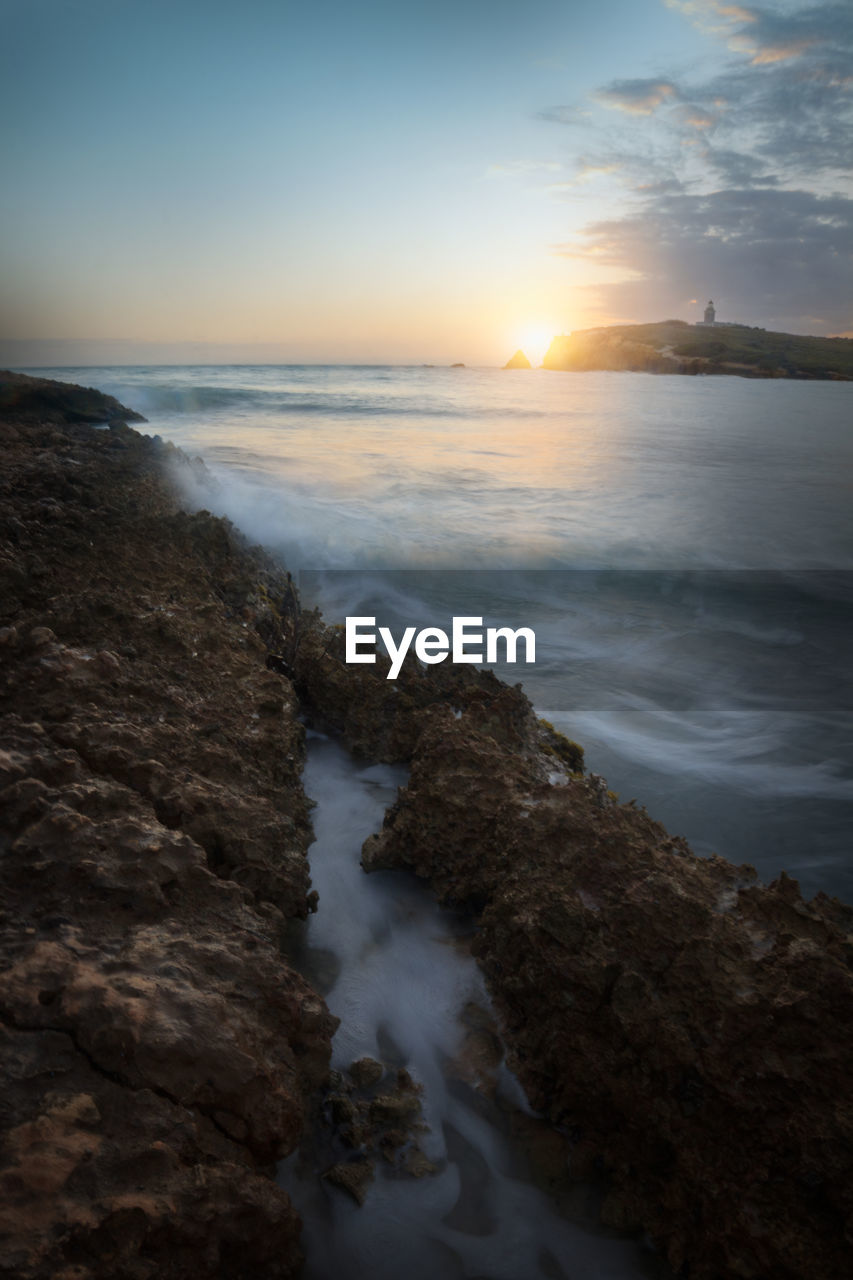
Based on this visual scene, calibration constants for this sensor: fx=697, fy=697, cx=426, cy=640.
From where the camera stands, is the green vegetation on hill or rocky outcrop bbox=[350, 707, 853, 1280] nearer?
rocky outcrop bbox=[350, 707, 853, 1280]

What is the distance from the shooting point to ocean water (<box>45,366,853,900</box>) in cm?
517

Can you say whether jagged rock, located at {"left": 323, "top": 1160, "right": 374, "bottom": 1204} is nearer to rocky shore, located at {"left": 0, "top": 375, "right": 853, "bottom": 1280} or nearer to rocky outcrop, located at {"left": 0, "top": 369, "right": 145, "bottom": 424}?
rocky shore, located at {"left": 0, "top": 375, "right": 853, "bottom": 1280}

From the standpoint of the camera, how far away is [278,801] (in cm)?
300

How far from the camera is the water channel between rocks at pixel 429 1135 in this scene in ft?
6.56

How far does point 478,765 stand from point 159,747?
1.36 meters

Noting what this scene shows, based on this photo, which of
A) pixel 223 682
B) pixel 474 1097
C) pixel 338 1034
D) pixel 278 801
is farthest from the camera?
pixel 223 682

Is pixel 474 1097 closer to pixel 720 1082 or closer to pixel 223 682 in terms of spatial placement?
pixel 720 1082

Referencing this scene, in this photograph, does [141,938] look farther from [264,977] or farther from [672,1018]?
[672,1018]

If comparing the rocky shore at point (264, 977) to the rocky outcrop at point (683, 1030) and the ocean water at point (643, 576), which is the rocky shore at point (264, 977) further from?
the ocean water at point (643, 576)

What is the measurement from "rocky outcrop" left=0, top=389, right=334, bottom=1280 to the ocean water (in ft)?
10.1

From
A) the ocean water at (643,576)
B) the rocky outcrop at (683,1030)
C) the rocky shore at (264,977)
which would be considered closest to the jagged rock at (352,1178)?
the rocky shore at (264,977)

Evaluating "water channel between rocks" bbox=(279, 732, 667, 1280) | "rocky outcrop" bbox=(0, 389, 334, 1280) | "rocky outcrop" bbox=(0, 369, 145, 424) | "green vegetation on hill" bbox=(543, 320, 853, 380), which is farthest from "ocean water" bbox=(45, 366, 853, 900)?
"green vegetation on hill" bbox=(543, 320, 853, 380)

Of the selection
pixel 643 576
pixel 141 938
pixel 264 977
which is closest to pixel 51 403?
pixel 643 576

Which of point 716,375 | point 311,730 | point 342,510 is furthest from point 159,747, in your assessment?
point 716,375
